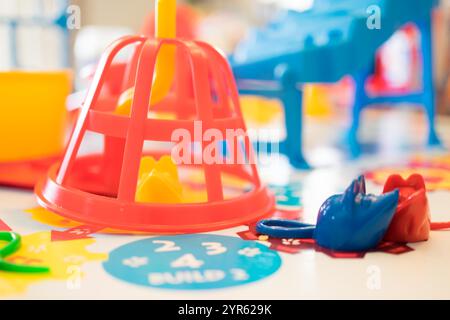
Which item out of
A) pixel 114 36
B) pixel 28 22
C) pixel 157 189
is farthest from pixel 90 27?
pixel 157 189

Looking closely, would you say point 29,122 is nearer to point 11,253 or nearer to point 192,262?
point 11,253

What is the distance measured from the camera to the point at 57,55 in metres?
2.47

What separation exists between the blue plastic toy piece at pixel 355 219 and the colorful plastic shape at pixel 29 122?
2.28 feet

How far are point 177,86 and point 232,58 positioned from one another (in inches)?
16.7

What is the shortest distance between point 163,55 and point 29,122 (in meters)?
0.45

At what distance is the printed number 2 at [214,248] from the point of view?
842 mm

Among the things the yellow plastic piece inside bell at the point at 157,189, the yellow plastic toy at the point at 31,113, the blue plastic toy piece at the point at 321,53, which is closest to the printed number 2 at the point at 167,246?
the yellow plastic piece inside bell at the point at 157,189

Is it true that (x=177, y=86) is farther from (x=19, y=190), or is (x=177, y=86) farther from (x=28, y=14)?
(x=28, y=14)

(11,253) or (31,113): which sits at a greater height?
(31,113)

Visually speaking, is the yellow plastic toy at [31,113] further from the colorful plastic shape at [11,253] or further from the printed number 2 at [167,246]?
the printed number 2 at [167,246]

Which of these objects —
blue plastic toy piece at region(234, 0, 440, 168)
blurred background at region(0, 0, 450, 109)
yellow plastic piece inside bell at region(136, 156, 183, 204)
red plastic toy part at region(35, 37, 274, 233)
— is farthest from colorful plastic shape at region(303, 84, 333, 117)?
yellow plastic piece inside bell at region(136, 156, 183, 204)

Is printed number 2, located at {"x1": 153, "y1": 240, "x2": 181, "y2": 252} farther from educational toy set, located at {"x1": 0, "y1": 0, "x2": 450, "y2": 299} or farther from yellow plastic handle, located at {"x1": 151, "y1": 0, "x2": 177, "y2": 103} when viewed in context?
yellow plastic handle, located at {"x1": 151, "y1": 0, "x2": 177, "y2": 103}

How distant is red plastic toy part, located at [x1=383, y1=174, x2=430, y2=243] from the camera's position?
0.87 m

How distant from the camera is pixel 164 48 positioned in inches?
43.4
